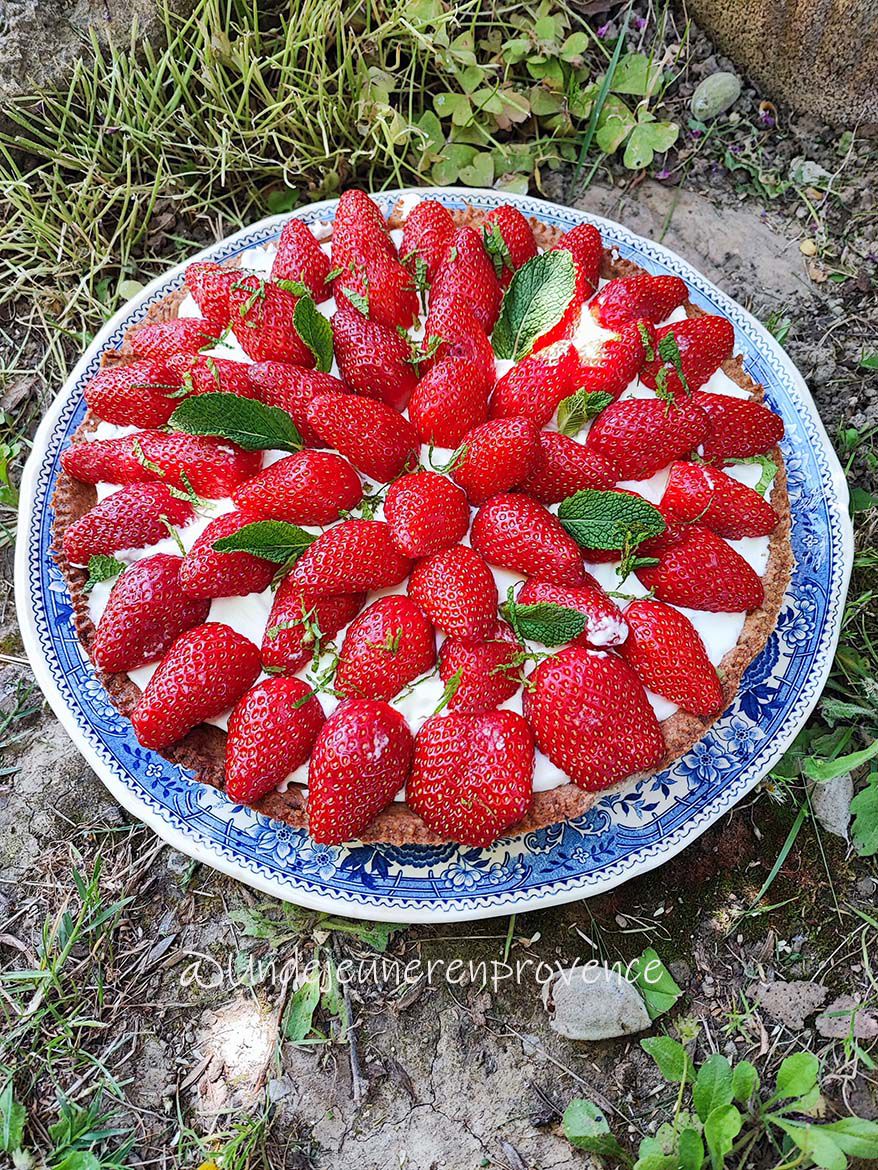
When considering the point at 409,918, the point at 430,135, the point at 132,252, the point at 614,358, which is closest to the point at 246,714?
the point at 409,918

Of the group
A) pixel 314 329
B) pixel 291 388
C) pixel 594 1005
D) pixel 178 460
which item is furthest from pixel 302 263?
pixel 594 1005

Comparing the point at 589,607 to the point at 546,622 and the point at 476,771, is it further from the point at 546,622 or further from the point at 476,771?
the point at 476,771

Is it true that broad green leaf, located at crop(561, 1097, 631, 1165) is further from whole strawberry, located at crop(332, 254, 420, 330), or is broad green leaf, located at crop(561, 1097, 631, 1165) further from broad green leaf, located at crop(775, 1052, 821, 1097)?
whole strawberry, located at crop(332, 254, 420, 330)

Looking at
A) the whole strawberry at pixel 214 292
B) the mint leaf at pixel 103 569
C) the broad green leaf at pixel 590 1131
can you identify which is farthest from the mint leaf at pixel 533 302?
the broad green leaf at pixel 590 1131

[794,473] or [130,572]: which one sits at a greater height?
[794,473]

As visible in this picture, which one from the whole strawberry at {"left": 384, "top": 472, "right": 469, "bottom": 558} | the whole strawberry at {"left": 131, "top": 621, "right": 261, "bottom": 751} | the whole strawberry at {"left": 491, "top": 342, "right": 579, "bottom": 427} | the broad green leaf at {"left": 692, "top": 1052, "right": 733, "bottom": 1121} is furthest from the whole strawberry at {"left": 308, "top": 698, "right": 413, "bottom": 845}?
the broad green leaf at {"left": 692, "top": 1052, "right": 733, "bottom": 1121}

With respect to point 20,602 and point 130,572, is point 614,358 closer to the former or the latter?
Result: point 130,572
